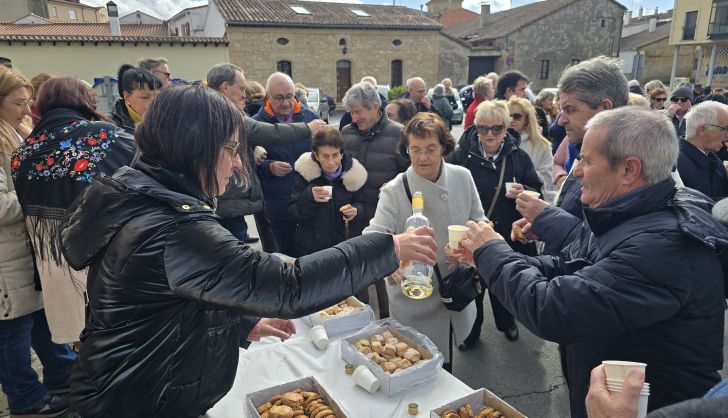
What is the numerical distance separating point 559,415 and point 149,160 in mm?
2982

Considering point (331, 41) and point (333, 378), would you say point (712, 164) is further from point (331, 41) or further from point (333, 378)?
point (331, 41)

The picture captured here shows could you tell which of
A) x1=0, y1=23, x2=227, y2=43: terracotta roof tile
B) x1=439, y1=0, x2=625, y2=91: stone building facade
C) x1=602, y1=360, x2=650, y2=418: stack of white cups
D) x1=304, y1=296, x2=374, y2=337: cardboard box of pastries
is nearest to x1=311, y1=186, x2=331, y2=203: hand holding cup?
x1=304, y1=296, x2=374, y2=337: cardboard box of pastries

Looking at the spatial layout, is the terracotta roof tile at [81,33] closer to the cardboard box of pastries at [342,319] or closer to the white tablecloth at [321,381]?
the cardboard box of pastries at [342,319]

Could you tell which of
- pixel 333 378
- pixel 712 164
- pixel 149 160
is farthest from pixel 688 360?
pixel 712 164

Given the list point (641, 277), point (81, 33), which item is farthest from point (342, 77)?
point (641, 277)

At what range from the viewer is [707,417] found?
69cm

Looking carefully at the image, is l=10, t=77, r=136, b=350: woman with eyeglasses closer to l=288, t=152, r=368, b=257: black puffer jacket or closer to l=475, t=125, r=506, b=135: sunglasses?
l=288, t=152, r=368, b=257: black puffer jacket

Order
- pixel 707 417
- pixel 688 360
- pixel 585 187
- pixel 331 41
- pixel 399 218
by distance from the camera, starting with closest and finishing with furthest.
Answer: pixel 707 417
pixel 688 360
pixel 585 187
pixel 399 218
pixel 331 41

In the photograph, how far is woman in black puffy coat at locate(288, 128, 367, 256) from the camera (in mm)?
3756

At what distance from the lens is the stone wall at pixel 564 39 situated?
34.7 metres

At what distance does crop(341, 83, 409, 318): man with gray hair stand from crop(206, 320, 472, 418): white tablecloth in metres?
1.73

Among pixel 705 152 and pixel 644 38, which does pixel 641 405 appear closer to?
pixel 705 152

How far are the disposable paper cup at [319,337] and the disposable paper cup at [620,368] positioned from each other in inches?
55.8

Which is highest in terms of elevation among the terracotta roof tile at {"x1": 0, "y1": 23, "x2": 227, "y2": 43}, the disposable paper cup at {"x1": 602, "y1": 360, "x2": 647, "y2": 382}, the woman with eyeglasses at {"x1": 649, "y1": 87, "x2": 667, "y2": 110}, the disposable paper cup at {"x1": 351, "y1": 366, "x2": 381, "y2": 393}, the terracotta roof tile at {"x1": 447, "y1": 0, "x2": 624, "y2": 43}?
the terracotta roof tile at {"x1": 447, "y1": 0, "x2": 624, "y2": 43}
